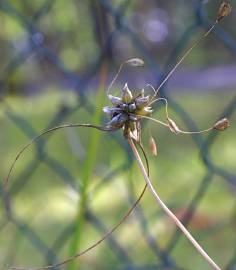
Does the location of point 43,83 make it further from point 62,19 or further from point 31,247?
point 31,247

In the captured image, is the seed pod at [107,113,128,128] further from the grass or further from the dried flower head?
the grass

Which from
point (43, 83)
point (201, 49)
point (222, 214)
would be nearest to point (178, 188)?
point (222, 214)

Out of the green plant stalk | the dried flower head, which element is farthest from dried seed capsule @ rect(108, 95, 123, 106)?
the green plant stalk

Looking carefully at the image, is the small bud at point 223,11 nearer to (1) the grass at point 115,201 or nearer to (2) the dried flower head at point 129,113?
(2) the dried flower head at point 129,113

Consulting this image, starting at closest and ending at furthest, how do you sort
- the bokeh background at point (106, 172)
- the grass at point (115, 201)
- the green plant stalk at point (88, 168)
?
the green plant stalk at point (88, 168)
the bokeh background at point (106, 172)
the grass at point (115, 201)

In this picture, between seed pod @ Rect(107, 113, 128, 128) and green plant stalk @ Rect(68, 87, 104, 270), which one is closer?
seed pod @ Rect(107, 113, 128, 128)

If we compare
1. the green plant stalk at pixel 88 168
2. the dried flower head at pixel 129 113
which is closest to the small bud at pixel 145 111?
the dried flower head at pixel 129 113

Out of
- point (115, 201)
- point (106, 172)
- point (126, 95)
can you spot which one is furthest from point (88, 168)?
point (115, 201)
